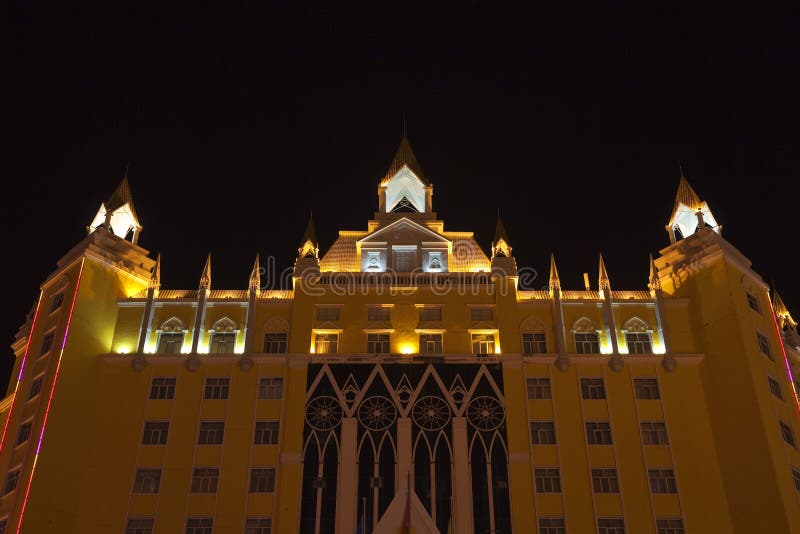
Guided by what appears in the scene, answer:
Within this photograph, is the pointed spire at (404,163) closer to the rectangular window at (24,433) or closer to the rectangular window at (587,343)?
the rectangular window at (587,343)

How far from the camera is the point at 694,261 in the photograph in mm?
60406

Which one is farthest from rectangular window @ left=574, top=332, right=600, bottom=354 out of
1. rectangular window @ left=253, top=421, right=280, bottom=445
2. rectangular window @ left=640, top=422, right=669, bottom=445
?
rectangular window @ left=253, top=421, right=280, bottom=445

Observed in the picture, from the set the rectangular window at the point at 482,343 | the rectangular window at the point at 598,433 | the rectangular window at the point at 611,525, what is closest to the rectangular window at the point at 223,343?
the rectangular window at the point at 482,343

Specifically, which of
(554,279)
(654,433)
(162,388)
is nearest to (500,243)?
(554,279)

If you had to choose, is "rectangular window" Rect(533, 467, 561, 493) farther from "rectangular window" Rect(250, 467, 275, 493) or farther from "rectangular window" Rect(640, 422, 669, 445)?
"rectangular window" Rect(250, 467, 275, 493)

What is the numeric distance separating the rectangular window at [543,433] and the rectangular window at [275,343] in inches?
684

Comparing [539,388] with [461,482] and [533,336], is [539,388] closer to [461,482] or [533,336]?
[533,336]

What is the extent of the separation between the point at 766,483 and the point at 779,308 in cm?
2616

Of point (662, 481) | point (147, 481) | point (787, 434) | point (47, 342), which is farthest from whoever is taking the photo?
point (47, 342)

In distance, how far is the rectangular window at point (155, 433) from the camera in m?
54.8

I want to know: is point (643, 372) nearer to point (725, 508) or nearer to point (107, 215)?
point (725, 508)

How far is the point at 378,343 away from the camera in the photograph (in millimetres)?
58688

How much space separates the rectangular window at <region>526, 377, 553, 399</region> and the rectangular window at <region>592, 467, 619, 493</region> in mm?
5630

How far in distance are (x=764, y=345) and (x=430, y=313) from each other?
73.0 ft
